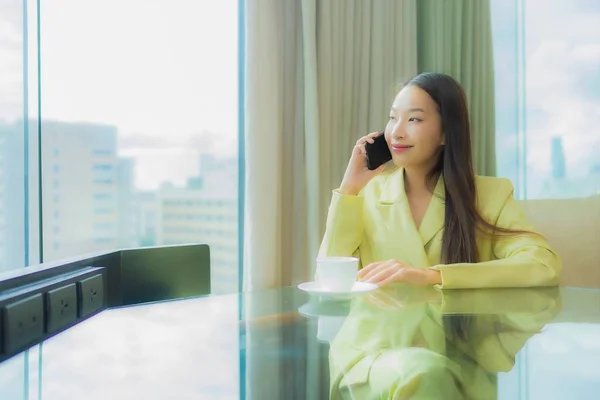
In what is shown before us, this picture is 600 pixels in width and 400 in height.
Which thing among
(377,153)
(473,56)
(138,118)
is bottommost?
(377,153)

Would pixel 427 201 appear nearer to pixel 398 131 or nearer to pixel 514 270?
pixel 398 131

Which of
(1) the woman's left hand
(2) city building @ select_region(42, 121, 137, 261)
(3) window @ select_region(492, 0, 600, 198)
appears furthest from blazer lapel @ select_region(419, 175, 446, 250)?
(3) window @ select_region(492, 0, 600, 198)

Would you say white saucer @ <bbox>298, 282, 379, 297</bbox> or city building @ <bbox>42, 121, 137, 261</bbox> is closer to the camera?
white saucer @ <bbox>298, 282, 379, 297</bbox>

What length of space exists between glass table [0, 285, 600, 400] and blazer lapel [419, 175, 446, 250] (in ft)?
1.66

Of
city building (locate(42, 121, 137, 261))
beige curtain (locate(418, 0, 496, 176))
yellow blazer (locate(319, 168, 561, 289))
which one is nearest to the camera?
yellow blazer (locate(319, 168, 561, 289))

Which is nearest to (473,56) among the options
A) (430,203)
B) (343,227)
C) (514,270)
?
(430,203)

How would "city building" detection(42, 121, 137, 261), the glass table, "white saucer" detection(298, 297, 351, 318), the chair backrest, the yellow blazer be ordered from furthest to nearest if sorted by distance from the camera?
"city building" detection(42, 121, 137, 261), the chair backrest, the yellow blazer, "white saucer" detection(298, 297, 351, 318), the glass table

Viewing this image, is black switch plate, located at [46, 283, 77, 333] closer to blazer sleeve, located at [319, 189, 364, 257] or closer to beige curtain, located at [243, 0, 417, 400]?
blazer sleeve, located at [319, 189, 364, 257]

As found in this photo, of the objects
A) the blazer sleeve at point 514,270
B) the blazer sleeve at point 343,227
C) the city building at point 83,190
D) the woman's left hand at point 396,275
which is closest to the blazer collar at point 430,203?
the blazer sleeve at point 343,227

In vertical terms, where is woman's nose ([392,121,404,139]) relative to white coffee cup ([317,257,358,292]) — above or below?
above

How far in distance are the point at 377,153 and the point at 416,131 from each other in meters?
0.18

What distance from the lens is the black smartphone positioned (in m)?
1.74

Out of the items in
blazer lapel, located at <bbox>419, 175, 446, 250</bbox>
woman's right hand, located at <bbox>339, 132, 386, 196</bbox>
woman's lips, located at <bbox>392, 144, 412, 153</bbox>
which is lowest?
blazer lapel, located at <bbox>419, 175, 446, 250</bbox>

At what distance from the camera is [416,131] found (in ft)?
5.32
